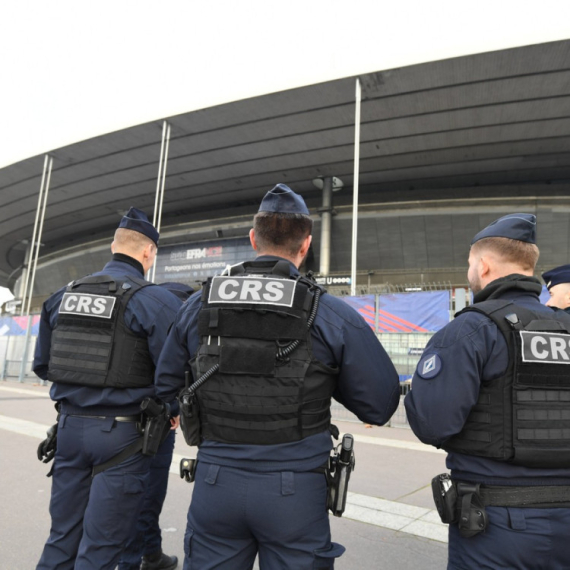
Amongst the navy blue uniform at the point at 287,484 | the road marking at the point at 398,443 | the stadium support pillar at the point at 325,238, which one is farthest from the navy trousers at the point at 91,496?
the stadium support pillar at the point at 325,238

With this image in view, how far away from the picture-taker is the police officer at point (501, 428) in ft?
5.40

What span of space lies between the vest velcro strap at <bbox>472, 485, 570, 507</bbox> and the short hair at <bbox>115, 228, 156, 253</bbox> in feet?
7.89

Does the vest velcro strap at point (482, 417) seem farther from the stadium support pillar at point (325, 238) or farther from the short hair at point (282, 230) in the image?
the stadium support pillar at point (325, 238)

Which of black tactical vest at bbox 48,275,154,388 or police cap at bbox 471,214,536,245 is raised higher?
police cap at bbox 471,214,536,245

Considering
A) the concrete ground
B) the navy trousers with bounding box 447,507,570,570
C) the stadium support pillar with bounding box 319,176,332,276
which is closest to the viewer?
the navy trousers with bounding box 447,507,570,570

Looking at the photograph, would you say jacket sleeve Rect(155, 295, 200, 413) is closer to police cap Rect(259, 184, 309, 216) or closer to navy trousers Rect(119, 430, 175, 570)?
police cap Rect(259, 184, 309, 216)

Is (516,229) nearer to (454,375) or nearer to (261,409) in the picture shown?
(454,375)

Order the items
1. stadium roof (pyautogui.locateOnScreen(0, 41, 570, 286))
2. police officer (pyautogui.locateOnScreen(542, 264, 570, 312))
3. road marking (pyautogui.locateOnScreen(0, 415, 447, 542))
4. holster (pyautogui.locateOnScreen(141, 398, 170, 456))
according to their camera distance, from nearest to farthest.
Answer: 1. holster (pyautogui.locateOnScreen(141, 398, 170, 456))
2. road marking (pyautogui.locateOnScreen(0, 415, 447, 542))
3. police officer (pyautogui.locateOnScreen(542, 264, 570, 312))
4. stadium roof (pyautogui.locateOnScreen(0, 41, 570, 286))

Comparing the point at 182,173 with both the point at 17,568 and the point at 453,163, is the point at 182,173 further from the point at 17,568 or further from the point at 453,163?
the point at 17,568

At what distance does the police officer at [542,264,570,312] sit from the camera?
12.0 feet

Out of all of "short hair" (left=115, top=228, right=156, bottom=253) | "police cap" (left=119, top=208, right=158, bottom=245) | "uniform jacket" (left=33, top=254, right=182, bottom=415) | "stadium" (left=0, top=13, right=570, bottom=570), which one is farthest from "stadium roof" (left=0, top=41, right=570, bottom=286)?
"uniform jacket" (left=33, top=254, right=182, bottom=415)

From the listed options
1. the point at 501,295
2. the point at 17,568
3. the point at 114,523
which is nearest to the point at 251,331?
the point at 501,295

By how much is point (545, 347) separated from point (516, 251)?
443mm

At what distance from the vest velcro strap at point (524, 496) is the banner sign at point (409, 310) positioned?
277 inches
